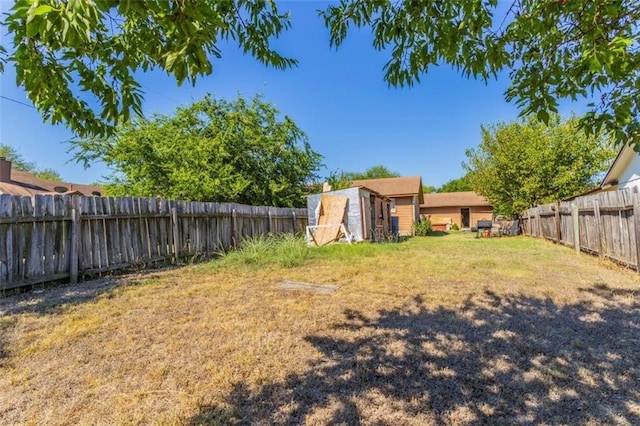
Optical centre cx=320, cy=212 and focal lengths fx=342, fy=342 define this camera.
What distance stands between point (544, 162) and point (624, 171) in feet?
19.1

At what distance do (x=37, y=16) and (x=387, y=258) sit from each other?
26.2 ft

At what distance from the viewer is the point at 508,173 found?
63.0ft

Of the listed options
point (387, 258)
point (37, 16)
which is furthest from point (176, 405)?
point (387, 258)

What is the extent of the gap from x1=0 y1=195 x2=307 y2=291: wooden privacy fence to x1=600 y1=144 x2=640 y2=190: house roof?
13188mm

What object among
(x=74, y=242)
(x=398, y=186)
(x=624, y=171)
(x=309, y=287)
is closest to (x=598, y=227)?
(x=624, y=171)

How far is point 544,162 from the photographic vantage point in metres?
18.3

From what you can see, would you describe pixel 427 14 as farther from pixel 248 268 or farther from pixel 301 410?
pixel 248 268

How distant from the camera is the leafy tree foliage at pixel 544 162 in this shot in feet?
60.0

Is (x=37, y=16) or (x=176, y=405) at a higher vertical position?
(x=37, y=16)

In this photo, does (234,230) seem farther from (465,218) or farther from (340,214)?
(465,218)

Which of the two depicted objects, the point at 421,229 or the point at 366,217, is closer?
the point at 366,217

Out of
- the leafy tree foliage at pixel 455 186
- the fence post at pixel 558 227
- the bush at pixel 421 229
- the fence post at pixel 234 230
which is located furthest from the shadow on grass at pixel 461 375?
the leafy tree foliage at pixel 455 186

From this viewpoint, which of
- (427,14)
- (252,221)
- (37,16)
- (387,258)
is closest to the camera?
(37,16)

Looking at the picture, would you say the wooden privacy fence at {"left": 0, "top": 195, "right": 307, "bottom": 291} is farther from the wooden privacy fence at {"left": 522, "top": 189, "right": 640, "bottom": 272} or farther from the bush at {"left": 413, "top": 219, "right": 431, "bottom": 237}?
the bush at {"left": 413, "top": 219, "right": 431, "bottom": 237}
